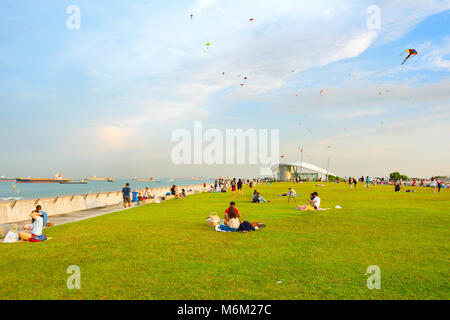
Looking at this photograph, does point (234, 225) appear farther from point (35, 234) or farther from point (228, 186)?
point (228, 186)

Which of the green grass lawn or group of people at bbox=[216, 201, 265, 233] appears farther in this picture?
group of people at bbox=[216, 201, 265, 233]

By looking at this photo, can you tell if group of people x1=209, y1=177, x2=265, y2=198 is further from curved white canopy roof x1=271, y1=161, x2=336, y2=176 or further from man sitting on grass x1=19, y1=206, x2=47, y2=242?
curved white canopy roof x1=271, y1=161, x2=336, y2=176

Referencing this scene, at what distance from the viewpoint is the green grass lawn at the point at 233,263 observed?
5.41 metres

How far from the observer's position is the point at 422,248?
27.4ft

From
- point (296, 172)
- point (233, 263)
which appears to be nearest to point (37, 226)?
point (233, 263)

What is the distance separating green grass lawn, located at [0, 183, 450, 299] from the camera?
5410 mm

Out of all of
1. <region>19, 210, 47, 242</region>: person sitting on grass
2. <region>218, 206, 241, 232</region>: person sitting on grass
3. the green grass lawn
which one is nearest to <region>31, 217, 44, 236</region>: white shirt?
<region>19, 210, 47, 242</region>: person sitting on grass

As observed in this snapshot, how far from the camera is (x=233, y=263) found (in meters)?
7.08

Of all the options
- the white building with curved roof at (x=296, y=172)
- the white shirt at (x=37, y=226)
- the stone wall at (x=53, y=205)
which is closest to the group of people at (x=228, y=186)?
the stone wall at (x=53, y=205)
